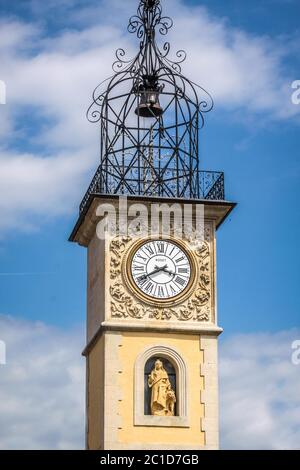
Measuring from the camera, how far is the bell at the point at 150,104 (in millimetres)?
57469

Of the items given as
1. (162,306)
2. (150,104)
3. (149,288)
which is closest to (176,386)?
(162,306)

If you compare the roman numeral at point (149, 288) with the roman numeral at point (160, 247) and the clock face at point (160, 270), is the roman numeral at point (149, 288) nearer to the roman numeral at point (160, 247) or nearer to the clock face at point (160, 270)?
the clock face at point (160, 270)

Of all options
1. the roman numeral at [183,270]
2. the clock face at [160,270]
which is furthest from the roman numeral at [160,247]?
the roman numeral at [183,270]

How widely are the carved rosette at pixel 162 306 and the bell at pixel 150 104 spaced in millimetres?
3593

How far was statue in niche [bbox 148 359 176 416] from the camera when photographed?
5475 cm

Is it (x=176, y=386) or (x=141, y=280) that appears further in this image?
(x=141, y=280)

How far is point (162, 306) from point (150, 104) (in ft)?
17.9

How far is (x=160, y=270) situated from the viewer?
5566 centimetres

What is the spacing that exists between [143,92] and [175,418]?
8554 millimetres

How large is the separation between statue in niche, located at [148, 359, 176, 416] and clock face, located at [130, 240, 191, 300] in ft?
5.99

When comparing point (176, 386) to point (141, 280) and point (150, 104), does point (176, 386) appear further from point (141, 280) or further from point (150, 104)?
point (150, 104)

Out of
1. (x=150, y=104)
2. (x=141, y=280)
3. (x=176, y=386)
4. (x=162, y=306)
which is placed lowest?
(x=176, y=386)

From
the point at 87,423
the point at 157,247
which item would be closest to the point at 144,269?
the point at 157,247
